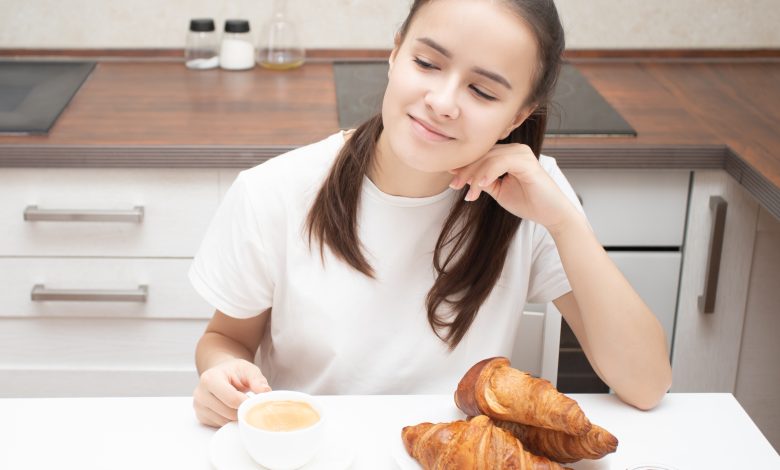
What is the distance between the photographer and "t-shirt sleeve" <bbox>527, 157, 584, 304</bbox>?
4.56 feet

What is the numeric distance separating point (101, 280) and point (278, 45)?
719 mm

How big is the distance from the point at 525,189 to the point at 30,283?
114cm

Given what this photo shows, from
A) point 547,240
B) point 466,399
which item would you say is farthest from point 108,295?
point 466,399

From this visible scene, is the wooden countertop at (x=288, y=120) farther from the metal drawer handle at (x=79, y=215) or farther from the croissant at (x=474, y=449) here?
the croissant at (x=474, y=449)

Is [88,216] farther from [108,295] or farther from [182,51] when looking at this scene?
[182,51]

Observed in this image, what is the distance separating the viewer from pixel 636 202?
1.94m

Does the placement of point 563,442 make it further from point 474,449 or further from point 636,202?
point 636,202

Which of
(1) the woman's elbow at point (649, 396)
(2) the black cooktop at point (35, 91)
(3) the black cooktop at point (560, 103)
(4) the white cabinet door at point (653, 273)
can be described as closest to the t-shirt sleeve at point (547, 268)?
(1) the woman's elbow at point (649, 396)

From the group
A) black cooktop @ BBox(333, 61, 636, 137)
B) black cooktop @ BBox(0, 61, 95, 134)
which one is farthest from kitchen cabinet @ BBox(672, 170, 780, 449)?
black cooktop @ BBox(0, 61, 95, 134)

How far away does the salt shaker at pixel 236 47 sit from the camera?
230cm

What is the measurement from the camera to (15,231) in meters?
1.94

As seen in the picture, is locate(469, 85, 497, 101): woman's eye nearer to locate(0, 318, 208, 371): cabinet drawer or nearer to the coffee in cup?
the coffee in cup

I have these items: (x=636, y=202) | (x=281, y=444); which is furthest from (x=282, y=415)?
(x=636, y=202)

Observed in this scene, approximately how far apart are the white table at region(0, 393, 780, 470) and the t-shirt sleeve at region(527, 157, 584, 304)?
0.23 m
